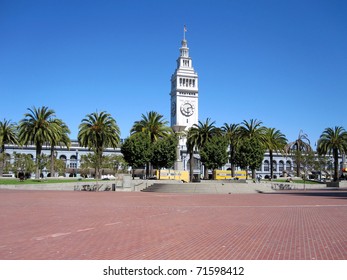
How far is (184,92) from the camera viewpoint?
132375 mm

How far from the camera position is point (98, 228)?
1264cm

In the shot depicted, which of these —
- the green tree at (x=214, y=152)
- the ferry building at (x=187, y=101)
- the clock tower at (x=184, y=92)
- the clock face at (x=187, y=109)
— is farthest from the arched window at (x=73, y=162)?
the green tree at (x=214, y=152)

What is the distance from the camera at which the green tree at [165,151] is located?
200 ft

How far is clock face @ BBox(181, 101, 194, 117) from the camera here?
13062cm

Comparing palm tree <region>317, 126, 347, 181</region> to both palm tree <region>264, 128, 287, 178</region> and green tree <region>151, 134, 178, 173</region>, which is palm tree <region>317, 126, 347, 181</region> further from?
green tree <region>151, 134, 178, 173</region>

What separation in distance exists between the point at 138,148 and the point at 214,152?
1218 centimetres

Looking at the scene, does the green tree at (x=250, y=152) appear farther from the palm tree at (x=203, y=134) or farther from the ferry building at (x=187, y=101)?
the ferry building at (x=187, y=101)

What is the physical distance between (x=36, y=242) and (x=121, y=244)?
2.27m

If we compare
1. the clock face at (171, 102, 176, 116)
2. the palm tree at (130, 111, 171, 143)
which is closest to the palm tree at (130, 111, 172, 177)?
the palm tree at (130, 111, 171, 143)

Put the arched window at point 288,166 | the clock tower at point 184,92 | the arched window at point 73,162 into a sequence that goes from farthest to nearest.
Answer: the clock tower at point 184,92, the arched window at point 288,166, the arched window at point 73,162

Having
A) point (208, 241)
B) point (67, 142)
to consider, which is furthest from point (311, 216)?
point (67, 142)

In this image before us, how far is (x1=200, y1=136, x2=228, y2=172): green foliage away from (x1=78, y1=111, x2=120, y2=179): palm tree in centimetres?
1480

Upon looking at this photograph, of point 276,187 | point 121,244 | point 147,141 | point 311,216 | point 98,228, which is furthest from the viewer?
point 147,141

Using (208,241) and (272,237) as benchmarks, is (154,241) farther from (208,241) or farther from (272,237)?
(272,237)
